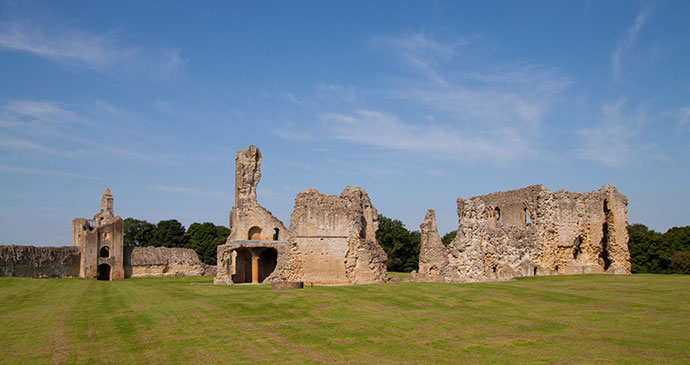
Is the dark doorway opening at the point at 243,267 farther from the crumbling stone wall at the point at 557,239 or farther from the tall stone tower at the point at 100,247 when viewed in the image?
the tall stone tower at the point at 100,247

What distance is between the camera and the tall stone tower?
51156 millimetres

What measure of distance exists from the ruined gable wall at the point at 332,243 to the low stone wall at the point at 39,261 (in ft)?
94.8

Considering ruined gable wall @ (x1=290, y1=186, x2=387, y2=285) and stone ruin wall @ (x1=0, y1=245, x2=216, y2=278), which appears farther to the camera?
stone ruin wall @ (x1=0, y1=245, x2=216, y2=278)

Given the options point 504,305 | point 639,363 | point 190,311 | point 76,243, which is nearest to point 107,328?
point 190,311

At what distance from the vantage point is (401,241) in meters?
62.1

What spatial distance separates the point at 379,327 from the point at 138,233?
75760 mm

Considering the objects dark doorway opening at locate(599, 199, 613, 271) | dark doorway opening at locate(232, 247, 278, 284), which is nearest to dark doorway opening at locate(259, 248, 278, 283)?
dark doorway opening at locate(232, 247, 278, 284)

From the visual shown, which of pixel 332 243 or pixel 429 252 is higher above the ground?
pixel 332 243

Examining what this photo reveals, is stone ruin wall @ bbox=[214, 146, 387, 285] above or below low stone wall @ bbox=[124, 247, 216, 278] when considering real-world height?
above

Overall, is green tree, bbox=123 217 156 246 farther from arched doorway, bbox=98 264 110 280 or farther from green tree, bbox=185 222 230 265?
arched doorway, bbox=98 264 110 280

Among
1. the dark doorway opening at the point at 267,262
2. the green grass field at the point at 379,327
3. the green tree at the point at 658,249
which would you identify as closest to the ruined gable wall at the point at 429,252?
the green grass field at the point at 379,327

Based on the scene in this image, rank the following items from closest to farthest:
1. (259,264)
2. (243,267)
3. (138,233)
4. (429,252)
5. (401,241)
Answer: (429,252) < (259,264) < (243,267) < (401,241) < (138,233)

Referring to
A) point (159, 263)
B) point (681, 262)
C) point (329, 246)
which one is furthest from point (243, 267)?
point (681, 262)

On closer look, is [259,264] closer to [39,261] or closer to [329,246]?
[329,246]
